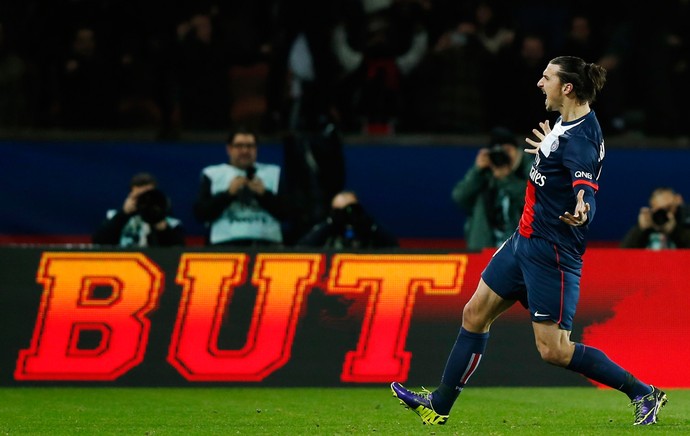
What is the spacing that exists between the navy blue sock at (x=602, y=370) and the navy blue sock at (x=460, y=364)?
46cm

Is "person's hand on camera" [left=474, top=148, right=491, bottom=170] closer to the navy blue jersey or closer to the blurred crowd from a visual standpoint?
the blurred crowd

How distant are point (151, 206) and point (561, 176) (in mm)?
3968

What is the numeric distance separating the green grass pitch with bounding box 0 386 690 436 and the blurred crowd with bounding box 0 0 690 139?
4.04m

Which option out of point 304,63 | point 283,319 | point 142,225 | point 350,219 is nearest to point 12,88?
point 304,63

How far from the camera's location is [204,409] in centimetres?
816

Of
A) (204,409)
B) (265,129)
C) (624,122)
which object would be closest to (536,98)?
(624,122)

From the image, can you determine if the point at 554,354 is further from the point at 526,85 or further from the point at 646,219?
the point at 526,85

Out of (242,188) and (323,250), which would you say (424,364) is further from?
(242,188)

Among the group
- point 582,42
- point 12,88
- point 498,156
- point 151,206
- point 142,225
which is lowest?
point 142,225

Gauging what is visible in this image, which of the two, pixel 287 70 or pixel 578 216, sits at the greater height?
pixel 578 216

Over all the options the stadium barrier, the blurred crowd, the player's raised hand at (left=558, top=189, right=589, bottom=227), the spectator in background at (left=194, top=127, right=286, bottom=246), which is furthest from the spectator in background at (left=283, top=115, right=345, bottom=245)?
the player's raised hand at (left=558, top=189, right=589, bottom=227)

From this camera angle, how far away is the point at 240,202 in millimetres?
10469

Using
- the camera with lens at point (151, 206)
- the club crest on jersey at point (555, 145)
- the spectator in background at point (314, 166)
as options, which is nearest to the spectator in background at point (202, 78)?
the spectator in background at point (314, 166)

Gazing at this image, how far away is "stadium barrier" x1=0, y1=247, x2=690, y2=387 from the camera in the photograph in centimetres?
928
